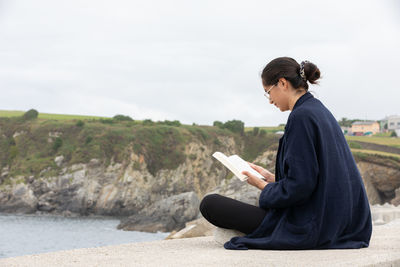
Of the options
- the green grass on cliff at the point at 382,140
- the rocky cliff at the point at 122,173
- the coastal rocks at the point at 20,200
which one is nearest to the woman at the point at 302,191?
the rocky cliff at the point at 122,173

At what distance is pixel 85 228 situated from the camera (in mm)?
57062

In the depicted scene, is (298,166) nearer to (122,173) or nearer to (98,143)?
(122,173)

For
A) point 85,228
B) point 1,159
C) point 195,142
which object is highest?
point 195,142

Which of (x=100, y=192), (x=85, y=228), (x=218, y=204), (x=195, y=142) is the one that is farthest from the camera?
(x=195, y=142)

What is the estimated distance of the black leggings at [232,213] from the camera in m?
4.12

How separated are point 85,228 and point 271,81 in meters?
56.0

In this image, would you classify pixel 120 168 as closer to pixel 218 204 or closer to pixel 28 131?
pixel 28 131

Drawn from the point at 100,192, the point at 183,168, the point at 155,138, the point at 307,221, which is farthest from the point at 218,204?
the point at 155,138

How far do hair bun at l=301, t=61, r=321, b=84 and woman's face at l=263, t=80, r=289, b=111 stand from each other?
21 cm

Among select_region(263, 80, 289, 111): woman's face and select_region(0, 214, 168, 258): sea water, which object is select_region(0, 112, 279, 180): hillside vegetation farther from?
select_region(263, 80, 289, 111): woman's face

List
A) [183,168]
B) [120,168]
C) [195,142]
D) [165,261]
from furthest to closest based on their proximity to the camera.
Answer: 1. [195,142]
2. [183,168]
3. [120,168]
4. [165,261]

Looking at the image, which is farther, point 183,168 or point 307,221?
point 183,168

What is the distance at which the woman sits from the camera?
12.6 ft

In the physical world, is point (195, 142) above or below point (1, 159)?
above
